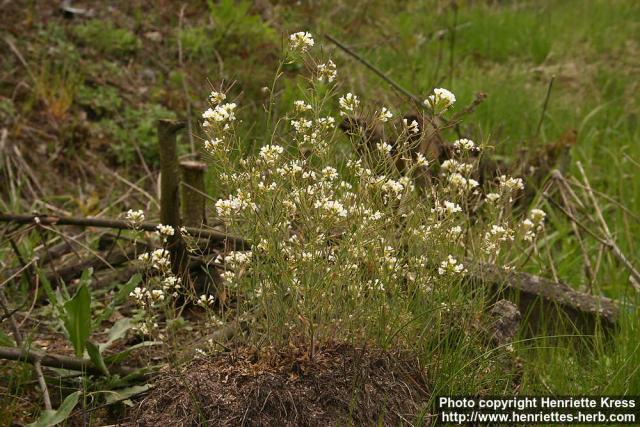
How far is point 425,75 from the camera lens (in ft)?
19.9

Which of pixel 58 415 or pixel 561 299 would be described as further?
pixel 561 299

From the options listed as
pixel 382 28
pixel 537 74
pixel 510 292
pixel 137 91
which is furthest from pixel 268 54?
pixel 510 292

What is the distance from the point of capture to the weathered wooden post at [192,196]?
3512mm

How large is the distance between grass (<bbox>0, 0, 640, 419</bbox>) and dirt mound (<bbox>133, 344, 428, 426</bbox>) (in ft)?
4.87

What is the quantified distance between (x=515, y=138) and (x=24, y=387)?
12.3 feet

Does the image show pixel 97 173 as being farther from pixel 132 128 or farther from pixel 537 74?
pixel 537 74

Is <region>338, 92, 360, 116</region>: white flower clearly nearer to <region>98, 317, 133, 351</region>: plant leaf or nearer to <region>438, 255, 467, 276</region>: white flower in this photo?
<region>438, 255, 467, 276</region>: white flower

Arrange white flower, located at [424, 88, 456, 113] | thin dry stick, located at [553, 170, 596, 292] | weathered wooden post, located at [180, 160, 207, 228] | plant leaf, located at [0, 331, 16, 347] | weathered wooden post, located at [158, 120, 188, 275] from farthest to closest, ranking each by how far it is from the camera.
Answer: thin dry stick, located at [553, 170, 596, 292], weathered wooden post, located at [180, 160, 207, 228], weathered wooden post, located at [158, 120, 188, 275], plant leaf, located at [0, 331, 16, 347], white flower, located at [424, 88, 456, 113]

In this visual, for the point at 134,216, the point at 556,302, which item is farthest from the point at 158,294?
the point at 556,302

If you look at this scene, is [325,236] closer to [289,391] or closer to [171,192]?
[289,391]

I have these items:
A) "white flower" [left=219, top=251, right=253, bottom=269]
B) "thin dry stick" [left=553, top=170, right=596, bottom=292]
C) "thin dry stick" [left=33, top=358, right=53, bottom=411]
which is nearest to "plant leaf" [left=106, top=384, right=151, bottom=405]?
"thin dry stick" [left=33, top=358, right=53, bottom=411]

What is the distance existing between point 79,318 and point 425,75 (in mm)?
3953

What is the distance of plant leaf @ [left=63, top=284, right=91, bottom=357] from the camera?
2754mm

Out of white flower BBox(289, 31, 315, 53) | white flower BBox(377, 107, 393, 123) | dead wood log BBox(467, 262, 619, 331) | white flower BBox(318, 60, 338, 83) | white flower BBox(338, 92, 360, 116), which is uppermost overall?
white flower BBox(289, 31, 315, 53)
